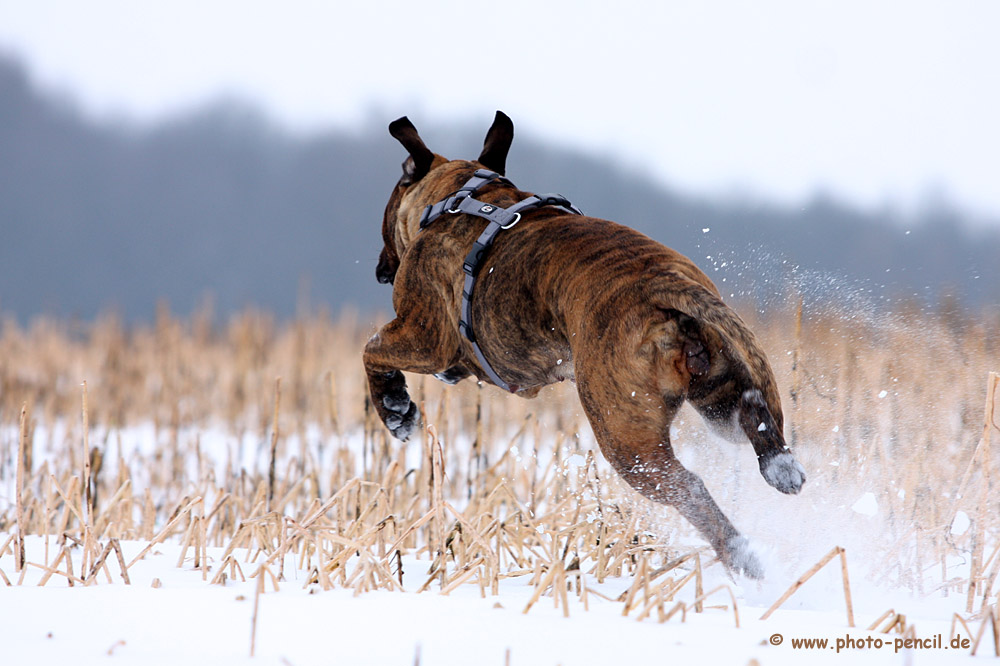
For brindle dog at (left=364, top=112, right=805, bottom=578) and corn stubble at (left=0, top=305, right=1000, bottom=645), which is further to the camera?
corn stubble at (left=0, top=305, right=1000, bottom=645)

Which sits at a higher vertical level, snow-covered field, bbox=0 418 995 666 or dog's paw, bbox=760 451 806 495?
dog's paw, bbox=760 451 806 495

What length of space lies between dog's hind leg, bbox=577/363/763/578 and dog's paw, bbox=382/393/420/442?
1.32 m

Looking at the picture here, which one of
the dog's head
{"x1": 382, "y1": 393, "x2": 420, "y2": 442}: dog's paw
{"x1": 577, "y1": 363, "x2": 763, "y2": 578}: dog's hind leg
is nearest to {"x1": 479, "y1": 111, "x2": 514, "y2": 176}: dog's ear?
the dog's head

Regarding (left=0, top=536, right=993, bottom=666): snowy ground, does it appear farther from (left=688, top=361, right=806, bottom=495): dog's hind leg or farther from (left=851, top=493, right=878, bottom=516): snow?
(left=851, top=493, right=878, bottom=516): snow

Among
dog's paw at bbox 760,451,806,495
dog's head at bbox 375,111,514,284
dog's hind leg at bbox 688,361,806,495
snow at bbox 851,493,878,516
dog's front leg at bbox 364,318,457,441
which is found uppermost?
dog's head at bbox 375,111,514,284

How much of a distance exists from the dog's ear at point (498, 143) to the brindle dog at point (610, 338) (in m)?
0.56

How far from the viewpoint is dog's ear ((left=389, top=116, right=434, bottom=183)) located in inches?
148

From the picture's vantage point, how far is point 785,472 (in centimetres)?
225

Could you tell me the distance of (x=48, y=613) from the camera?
181cm

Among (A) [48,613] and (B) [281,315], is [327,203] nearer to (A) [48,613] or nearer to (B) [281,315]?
(B) [281,315]

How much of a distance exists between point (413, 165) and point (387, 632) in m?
2.63

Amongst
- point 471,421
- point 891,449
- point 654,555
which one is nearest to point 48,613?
point 654,555

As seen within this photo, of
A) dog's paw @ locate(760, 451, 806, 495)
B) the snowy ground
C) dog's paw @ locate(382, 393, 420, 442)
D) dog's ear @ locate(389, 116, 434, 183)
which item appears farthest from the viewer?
dog's ear @ locate(389, 116, 434, 183)

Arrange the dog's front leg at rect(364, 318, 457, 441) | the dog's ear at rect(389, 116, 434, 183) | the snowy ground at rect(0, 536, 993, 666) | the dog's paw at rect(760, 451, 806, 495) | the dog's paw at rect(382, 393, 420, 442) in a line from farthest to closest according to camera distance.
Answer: the dog's ear at rect(389, 116, 434, 183) < the dog's paw at rect(382, 393, 420, 442) < the dog's front leg at rect(364, 318, 457, 441) < the dog's paw at rect(760, 451, 806, 495) < the snowy ground at rect(0, 536, 993, 666)
